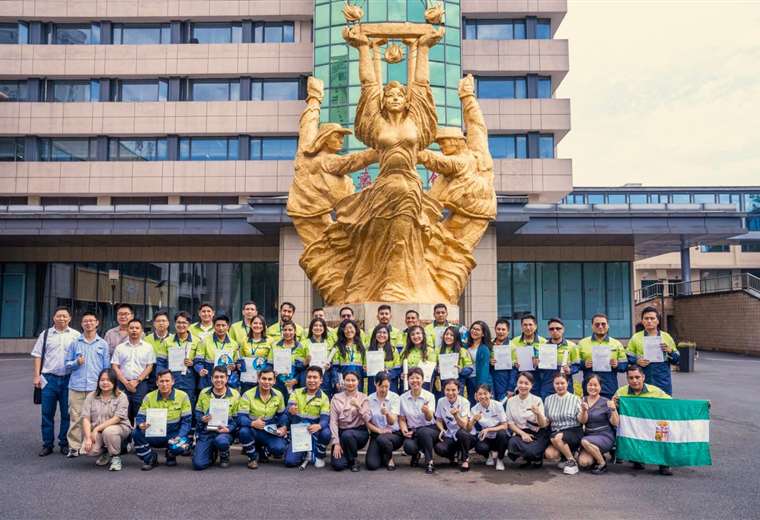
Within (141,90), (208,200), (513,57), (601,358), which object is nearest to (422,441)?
(601,358)

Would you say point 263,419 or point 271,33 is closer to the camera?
point 263,419

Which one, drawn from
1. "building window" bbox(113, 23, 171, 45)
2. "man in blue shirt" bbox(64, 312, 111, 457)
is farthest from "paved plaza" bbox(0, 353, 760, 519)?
"building window" bbox(113, 23, 171, 45)

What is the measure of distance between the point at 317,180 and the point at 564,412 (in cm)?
685

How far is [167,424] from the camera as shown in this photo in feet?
23.5

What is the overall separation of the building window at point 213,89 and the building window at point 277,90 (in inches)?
36.3

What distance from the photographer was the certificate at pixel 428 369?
26.7 feet

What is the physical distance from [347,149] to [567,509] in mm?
19601

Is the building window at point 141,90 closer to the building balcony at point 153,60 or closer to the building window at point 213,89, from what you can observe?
the building balcony at point 153,60

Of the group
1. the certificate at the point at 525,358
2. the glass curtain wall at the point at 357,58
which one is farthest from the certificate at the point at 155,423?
the glass curtain wall at the point at 357,58

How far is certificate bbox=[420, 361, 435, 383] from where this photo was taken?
8.14 m

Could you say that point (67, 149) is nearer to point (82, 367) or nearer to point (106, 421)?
point (82, 367)

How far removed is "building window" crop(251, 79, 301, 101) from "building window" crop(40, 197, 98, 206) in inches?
333

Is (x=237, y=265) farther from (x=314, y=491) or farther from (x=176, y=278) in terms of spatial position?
(x=314, y=491)

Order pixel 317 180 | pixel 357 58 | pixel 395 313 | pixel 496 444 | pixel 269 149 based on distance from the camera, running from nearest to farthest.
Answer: pixel 496 444 → pixel 395 313 → pixel 317 180 → pixel 357 58 → pixel 269 149
